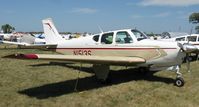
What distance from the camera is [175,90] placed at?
9.02 meters

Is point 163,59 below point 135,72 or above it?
above

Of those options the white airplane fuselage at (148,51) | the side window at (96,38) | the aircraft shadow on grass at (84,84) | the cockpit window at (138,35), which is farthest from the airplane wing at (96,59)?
the side window at (96,38)

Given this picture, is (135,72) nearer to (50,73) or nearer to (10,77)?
(50,73)

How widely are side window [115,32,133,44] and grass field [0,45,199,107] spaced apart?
1.51 m

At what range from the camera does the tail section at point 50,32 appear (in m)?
15.7

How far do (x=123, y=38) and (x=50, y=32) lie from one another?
682 centimetres

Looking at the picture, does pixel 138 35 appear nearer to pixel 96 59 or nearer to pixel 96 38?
pixel 96 38

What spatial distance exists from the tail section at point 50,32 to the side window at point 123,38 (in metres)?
5.68

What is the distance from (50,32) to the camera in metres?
16.2

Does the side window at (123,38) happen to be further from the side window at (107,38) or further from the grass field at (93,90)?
the grass field at (93,90)

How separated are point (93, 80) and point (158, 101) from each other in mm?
3642

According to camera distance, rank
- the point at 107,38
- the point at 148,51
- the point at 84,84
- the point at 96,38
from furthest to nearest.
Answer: the point at 96,38, the point at 107,38, the point at 84,84, the point at 148,51

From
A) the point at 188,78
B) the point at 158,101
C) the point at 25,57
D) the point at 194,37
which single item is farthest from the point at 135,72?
the point at 194,37

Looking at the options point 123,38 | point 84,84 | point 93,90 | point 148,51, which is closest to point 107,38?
point 123,38
